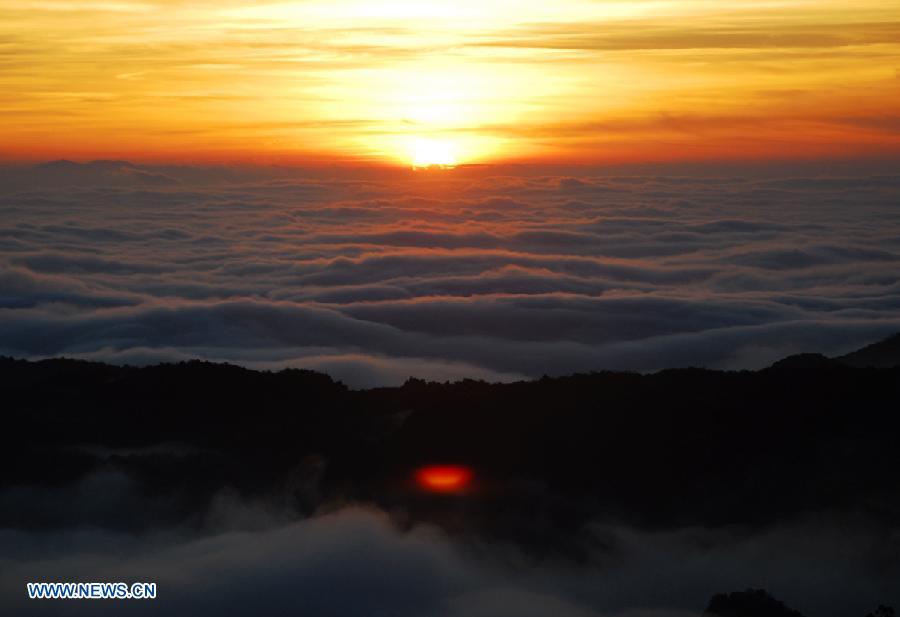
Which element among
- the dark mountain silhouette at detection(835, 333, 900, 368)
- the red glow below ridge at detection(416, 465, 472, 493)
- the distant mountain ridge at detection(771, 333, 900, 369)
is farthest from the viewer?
the dark mountain silhouette at detection(835, 333, 900, 368)

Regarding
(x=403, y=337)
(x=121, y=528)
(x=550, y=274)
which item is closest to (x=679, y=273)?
(x=550, y=274)

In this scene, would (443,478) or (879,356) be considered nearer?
(443,478)

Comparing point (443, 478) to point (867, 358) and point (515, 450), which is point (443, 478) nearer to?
point (515, 450)

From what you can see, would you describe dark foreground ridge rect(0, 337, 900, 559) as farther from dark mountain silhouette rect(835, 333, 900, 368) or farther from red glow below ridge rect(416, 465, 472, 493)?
dark mountain silhouette rect(835, 333, 900, 368)

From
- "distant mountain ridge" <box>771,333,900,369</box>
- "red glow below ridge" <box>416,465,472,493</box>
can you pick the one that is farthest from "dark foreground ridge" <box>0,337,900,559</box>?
"distant mountain ridge" <box>771,333,900,369</box>

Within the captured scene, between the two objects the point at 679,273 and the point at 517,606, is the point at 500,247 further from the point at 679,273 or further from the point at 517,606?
the point at 517,606

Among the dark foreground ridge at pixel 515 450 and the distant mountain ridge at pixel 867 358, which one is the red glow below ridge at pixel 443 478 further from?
the distant mountain ridge at pixel 867 358

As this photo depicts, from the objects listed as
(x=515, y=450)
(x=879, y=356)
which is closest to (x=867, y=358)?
(x=879, y=356)

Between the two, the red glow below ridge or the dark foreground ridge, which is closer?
the dark foreground ridge
